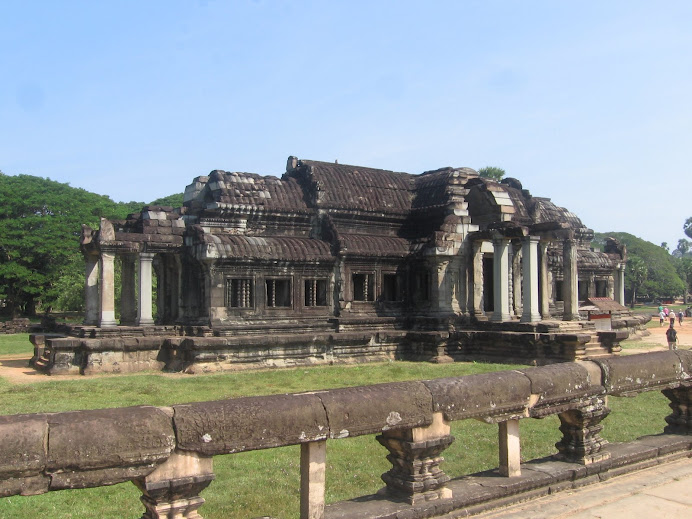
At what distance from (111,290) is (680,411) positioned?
45.7ft

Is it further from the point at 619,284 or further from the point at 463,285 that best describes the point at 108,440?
the point at 619,284

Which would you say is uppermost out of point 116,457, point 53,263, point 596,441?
point 53,263

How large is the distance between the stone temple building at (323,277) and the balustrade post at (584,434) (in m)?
11.3

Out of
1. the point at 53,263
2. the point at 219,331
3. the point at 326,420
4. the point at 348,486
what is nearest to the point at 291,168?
the point at 219,331

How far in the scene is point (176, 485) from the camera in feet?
12.7

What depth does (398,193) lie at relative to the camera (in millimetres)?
22125

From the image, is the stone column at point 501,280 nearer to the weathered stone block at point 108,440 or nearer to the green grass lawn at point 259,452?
the green grass lawn at point 259,452

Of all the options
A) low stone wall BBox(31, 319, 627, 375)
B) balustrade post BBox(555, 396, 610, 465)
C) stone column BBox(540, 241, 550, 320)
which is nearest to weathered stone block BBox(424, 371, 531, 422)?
balustrade post BBox(555, 396, 610, 465)

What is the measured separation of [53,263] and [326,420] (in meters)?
38.6

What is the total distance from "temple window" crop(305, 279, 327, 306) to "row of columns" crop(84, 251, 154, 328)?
4228 millimetres

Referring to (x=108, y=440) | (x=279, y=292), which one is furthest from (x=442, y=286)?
(x=108, y=440)

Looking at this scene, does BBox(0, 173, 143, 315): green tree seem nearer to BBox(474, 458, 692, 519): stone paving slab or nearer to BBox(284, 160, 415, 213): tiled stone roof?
BBox(284, 160, 415, 213): tiled stone roof

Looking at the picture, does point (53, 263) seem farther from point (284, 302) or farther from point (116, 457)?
point (116, 457)

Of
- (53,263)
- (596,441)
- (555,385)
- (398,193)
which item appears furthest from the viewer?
(53,263)
